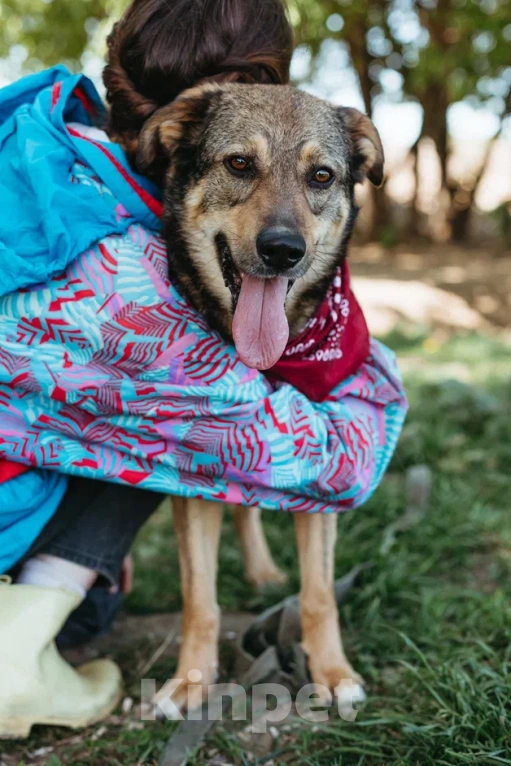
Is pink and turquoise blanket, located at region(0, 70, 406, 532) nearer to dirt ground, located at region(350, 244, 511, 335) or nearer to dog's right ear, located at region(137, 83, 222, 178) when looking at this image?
dog's right ear, located at region(137, 83, 222, 178)

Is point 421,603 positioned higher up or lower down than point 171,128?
lower down

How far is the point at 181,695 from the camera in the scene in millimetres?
2414

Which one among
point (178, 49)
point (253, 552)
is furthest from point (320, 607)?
point (178, 49)

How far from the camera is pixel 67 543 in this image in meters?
2.32

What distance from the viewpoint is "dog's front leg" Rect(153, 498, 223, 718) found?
8.11 ft

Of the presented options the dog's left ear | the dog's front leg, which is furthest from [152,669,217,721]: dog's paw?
the dog's left ear

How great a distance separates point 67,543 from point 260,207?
3.86ft

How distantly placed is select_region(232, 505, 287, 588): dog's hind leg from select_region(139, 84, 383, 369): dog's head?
1045 mm

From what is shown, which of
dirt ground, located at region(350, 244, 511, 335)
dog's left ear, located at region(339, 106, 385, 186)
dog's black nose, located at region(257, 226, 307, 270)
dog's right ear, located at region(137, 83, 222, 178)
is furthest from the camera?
dirt ground, located at region(350, 244, 511, 335)

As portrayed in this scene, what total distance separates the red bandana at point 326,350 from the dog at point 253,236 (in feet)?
0.15

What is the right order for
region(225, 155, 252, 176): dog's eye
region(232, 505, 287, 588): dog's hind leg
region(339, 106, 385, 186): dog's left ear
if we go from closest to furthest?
region(225, 155, 252, 176): dog's eye < region(339, 106, 385, 186): dog's left ear < region(232, 505, 287, 588): dog's hind leg

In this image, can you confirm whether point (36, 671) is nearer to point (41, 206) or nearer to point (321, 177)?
point (41, 206)

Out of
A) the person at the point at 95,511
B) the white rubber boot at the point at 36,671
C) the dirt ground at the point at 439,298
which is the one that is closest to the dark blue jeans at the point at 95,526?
the person at the point at 95,511

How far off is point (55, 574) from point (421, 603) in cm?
133
